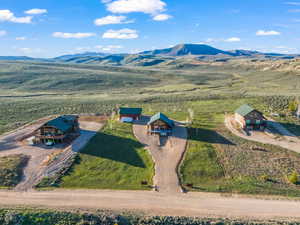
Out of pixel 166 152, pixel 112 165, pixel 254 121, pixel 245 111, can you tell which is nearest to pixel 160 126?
pixel 166 152

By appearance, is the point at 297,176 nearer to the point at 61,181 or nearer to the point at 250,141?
the point at 250,141

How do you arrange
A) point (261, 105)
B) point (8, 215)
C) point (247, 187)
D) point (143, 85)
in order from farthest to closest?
point (143, 85) → point (261, 105) → point (247, 187) → point (8, 215)

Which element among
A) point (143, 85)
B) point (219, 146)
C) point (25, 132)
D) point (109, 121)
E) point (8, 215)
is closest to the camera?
point (8, 215)

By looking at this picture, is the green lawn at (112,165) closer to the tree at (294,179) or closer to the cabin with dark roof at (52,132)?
the cabin with dark roof at (52,132)

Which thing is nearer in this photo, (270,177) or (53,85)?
(270,177)

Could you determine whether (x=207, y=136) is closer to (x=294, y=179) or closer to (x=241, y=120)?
(x=241, y=120)

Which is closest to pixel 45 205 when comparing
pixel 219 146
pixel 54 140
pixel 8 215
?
pixel 8 215

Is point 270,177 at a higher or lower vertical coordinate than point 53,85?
lower
